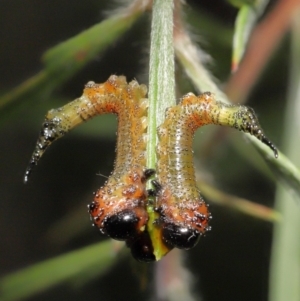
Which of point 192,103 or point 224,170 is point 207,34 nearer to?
point 224,170

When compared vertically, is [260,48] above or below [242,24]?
above

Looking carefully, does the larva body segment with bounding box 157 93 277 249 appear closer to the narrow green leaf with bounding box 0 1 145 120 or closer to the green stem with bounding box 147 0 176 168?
the green stem with bounding box 147 0 176 168

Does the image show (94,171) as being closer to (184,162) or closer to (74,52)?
(74,52)

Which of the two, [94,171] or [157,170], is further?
[94,171]

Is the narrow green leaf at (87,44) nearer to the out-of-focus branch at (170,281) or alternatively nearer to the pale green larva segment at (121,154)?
the pale green larva segment at (121,154)

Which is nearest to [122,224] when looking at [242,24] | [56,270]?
[242,24]

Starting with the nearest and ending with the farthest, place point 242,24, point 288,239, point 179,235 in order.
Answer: point 179,235 → point 242,24 → point 288,239

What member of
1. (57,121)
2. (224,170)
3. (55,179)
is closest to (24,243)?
(55,179)
